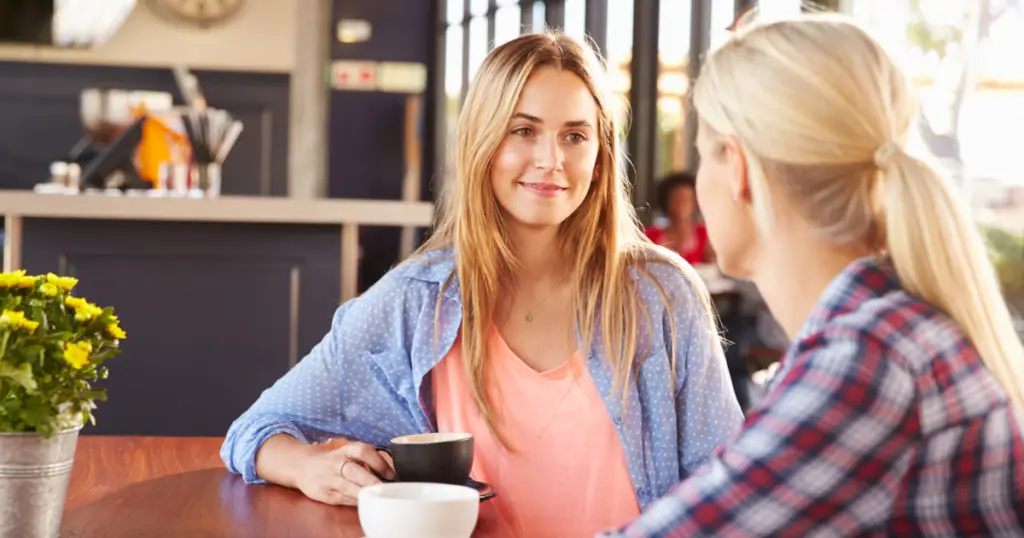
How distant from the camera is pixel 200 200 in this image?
10.2 feet

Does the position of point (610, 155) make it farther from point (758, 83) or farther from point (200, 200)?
point (200, 200)

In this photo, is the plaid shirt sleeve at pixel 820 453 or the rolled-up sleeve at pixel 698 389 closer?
the plaid shirt sleeve at pixel 820 453

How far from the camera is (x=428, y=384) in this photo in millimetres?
1637

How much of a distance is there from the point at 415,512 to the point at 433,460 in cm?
18

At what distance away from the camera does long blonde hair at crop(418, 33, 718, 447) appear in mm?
1619

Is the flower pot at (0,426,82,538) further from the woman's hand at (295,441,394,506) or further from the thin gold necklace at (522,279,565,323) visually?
the thin gold necklace at (522,279,565,323)

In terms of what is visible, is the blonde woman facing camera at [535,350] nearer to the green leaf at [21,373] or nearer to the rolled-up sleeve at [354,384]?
the rolled-up sleeve at [354,384]

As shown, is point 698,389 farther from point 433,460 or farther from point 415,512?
point 415,512

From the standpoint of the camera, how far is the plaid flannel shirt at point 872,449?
31.9 inches

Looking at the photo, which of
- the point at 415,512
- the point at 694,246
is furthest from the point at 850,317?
the point at 694,246

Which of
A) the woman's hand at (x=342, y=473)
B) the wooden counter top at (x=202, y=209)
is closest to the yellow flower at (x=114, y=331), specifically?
the woman's hand at (x=342, y=473)

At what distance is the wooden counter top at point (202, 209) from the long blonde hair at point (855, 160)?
2.24 meters

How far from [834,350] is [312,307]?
2515 millimetres

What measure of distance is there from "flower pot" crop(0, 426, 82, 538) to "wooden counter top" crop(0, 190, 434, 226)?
2027mm
